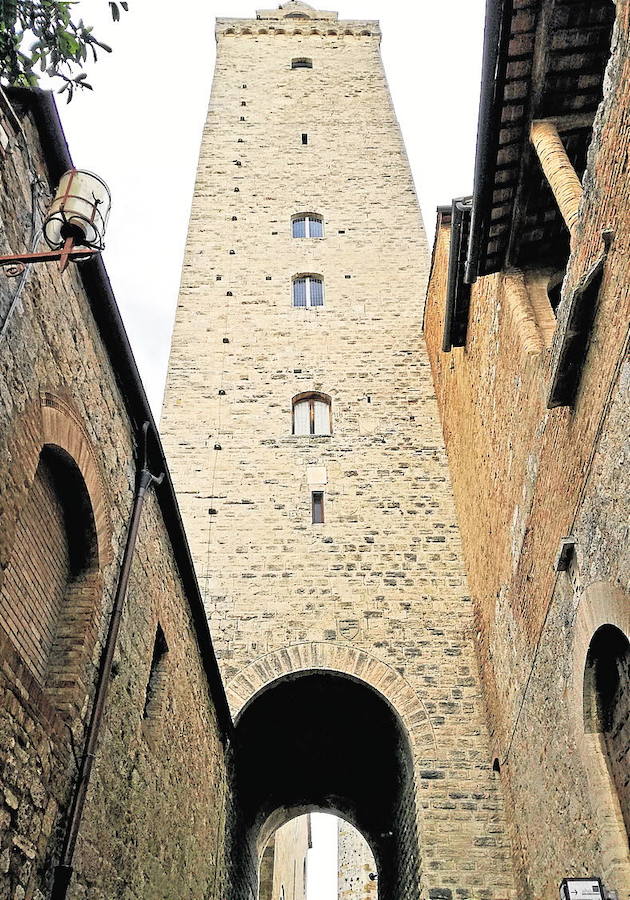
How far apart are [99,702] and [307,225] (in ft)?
40.9

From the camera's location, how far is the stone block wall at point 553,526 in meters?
4.54

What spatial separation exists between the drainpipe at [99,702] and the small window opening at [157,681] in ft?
3.29

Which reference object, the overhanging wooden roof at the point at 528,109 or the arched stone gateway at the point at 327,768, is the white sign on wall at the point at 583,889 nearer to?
the arched stone gateway at the point at 327,768

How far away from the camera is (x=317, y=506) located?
1105 centimetres

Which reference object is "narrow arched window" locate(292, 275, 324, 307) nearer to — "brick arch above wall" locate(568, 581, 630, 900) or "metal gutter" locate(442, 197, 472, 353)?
"metal gutter" locate(442, 197, 472, 353)

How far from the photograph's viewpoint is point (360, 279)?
559 inches

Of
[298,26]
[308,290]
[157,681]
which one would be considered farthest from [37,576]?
[298,26]

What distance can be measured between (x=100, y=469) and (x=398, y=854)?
24.7 feet

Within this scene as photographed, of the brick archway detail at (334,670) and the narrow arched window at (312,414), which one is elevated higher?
the narrow arched window at (312,414)

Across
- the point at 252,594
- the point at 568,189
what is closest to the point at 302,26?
the point at 252,594

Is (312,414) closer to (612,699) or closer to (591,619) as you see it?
(591,619)

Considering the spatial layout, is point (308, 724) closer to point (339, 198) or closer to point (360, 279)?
point (360, 279)

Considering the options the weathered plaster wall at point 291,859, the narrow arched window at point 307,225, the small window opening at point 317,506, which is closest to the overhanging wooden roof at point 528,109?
the small window opening at point 317,506

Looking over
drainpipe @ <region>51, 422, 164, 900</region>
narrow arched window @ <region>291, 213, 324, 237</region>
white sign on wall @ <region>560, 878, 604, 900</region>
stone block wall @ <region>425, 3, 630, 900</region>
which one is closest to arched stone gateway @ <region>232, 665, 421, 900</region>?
stone block wall @ <region>425, 3, 630, 900</region>
